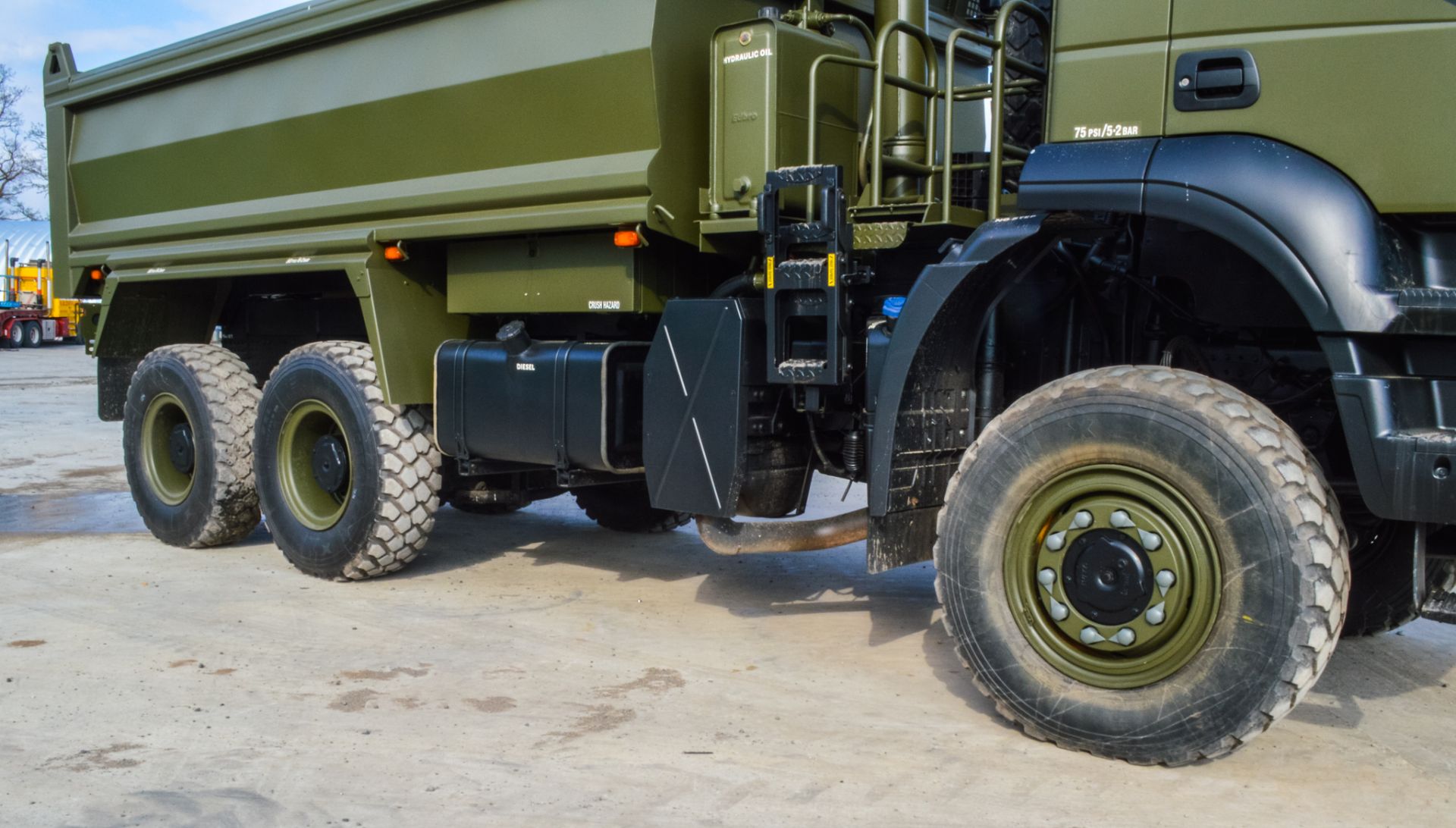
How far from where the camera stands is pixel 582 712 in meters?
4.55

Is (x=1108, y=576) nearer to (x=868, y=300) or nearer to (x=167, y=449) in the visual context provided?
(x=868, y=300)

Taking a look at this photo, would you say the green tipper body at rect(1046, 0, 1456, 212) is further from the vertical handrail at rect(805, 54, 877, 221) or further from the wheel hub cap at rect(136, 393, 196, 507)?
the wheel hub cap at rect(136, 393, 196, 507)

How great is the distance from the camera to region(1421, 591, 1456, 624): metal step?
13.3 feet

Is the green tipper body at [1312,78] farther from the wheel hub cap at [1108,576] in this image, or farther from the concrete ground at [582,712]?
the concrete ground at [582,712]

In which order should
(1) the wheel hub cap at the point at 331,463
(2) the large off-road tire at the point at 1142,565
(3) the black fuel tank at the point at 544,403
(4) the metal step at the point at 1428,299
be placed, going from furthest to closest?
(1) the wheel hub cap at the point at 331,463 < (3) the black fuel tank at the point at 544,403 < (2) the large off-road tire at the point at 1142,565 < (4) the metal step at the point at 1428,299

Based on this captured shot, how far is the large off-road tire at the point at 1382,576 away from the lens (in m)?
4.75

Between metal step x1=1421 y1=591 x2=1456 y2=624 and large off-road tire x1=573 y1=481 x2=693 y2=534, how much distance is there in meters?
4.53

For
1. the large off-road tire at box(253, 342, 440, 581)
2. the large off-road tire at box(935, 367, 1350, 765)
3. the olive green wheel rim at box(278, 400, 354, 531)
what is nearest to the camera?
the large off-road tire at box(935, 367, 1350, 765)

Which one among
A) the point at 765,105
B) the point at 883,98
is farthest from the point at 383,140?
the point at 883,98

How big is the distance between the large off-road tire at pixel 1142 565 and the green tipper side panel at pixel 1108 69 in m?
0.75

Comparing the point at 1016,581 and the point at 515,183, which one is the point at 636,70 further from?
the point at 1016,581

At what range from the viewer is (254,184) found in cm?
761

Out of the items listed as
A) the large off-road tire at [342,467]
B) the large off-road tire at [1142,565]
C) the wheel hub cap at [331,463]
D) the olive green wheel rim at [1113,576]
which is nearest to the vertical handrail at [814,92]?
the large off-road tire at [1142,565]

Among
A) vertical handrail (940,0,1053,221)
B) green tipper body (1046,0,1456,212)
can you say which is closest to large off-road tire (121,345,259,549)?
vertical handrail (940,0,1053,221)
